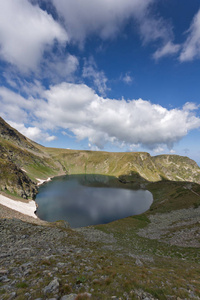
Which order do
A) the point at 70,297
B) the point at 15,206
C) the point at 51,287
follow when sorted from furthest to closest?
the point at 15,206 → the point at 51,287 → the point at 70,297

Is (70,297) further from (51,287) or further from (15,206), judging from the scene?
(15,206)

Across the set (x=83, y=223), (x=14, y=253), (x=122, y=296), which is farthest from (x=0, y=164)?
(x=122, y=296)

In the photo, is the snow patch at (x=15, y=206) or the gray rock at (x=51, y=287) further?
the snow patch at (x=15, y=206)

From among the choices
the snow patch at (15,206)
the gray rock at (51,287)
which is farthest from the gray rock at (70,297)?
the snow patch at (15,206)

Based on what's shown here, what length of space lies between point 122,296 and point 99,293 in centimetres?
154

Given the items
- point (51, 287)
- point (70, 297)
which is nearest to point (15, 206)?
point (51, 287)

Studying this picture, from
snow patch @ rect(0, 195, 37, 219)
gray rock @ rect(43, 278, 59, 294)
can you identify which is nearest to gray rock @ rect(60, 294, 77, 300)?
gray rock @ rect(43, 278, 59, 294)

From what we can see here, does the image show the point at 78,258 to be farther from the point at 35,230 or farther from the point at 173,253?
the point at 173,253

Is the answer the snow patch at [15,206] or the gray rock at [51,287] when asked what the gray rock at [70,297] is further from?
the snow patch at [15,206]

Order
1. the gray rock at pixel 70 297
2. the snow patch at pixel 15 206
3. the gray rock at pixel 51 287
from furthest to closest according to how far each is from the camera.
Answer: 1. the snow patch at pixel 15 206
2. the gray rock at pixel 51 287
3. the gray rock at pixel 70 297

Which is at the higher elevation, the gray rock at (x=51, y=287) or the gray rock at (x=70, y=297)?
the gray rock at (x=70, y=297)

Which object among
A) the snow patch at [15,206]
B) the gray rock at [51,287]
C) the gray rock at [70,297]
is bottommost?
the snow patch at [15,206]

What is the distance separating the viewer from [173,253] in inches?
992

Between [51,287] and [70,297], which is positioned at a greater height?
[70,297]
